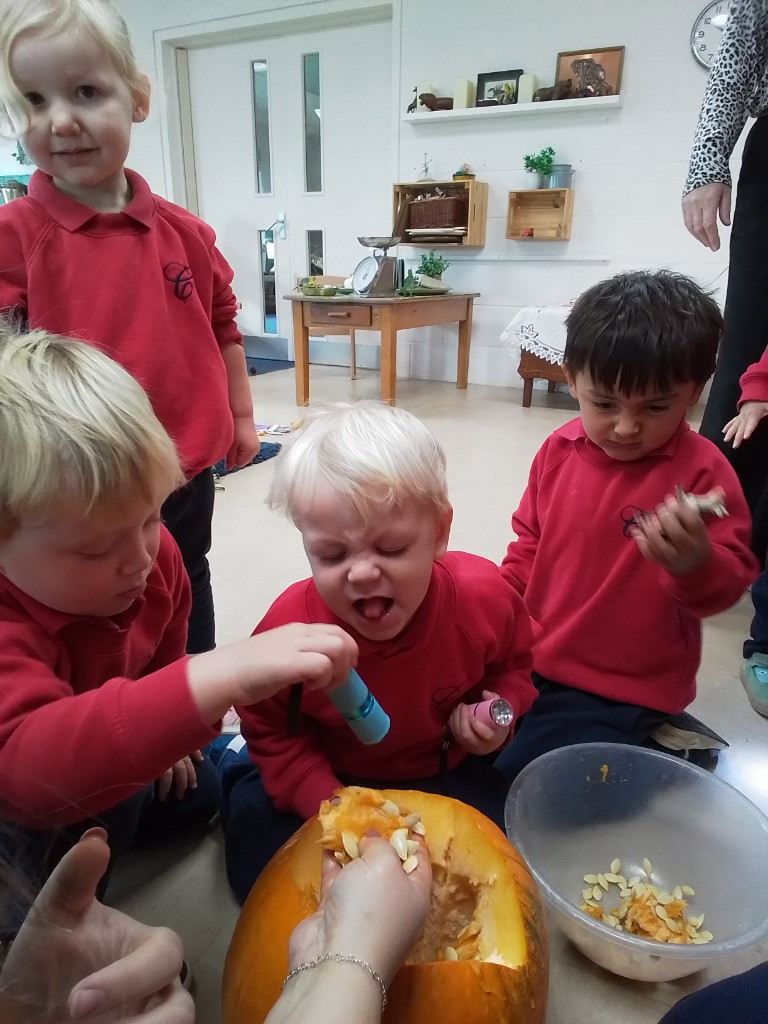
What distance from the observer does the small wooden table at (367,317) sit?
306 centimetres

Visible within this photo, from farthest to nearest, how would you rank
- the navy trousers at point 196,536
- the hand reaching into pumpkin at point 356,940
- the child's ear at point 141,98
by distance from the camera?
the navy trousers at point 196,536
the child's ear at point 141,98
the hand reaching into pumpkin at point 356,940

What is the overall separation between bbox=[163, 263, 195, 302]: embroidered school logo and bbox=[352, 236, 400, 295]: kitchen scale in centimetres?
226

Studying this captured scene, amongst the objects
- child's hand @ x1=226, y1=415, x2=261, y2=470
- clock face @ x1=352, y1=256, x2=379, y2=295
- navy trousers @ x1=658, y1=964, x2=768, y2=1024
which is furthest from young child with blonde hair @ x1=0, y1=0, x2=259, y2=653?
clock face @ x1=352, y1=256, x2=379, y2=295

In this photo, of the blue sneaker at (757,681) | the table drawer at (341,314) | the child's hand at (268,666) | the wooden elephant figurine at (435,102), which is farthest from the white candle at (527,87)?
the child's hand at (268,666)

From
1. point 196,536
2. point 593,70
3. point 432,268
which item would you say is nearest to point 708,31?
point 593,70

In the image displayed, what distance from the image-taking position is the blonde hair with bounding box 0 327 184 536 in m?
0.55

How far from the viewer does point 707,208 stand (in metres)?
1.36

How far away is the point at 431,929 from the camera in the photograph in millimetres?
600

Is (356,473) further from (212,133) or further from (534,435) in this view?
(212,133)

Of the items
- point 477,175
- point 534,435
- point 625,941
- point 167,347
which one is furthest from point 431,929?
point 477,175

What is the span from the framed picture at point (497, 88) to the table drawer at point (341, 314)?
1370mm

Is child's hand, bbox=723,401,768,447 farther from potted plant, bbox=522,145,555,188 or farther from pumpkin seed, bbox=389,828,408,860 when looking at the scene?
potted plant, bbox=522,145,555,188

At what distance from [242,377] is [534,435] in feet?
6.06

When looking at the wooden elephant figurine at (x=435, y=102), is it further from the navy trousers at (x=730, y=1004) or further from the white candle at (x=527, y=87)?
the navy trousers at (x=730, y=1004)
